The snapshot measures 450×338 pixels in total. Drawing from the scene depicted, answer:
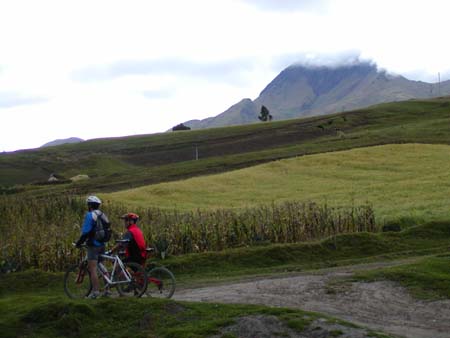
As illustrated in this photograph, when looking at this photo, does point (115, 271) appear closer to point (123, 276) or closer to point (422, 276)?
point (123, 276)

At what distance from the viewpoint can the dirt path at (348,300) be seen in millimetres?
14383

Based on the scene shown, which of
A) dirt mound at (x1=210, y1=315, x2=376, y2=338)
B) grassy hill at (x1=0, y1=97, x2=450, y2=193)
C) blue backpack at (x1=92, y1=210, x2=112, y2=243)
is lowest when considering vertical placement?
dirt mound at (x1=210, y1=315, x2=376, y2=338)

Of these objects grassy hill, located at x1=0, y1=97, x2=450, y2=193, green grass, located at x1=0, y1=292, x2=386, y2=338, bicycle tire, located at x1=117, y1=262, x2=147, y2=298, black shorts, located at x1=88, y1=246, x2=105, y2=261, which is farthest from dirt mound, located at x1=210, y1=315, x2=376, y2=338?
grassy hill, located at x1=0, y1=97, x2=450, y2=193

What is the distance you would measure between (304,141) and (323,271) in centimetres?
7085

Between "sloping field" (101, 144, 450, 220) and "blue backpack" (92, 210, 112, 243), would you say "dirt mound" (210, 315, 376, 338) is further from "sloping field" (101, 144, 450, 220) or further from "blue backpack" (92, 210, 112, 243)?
"sloping field" (101, 144, 450, 220)

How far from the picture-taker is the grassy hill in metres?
71.1

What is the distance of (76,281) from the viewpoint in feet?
54.4

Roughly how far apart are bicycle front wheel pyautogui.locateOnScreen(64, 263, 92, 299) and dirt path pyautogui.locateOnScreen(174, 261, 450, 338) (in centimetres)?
244

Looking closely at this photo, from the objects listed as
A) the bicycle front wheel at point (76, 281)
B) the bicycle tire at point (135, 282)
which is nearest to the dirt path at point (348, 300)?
the bicycle tire at point (135, 282)

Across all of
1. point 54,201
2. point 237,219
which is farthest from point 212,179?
point 237,219

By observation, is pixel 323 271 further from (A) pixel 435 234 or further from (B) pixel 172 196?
(B) pixel 172 196

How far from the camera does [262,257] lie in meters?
24.1

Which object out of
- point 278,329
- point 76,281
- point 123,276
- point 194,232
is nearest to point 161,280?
point 123,276

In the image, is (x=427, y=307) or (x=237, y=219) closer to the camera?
(x=427, y=307)
